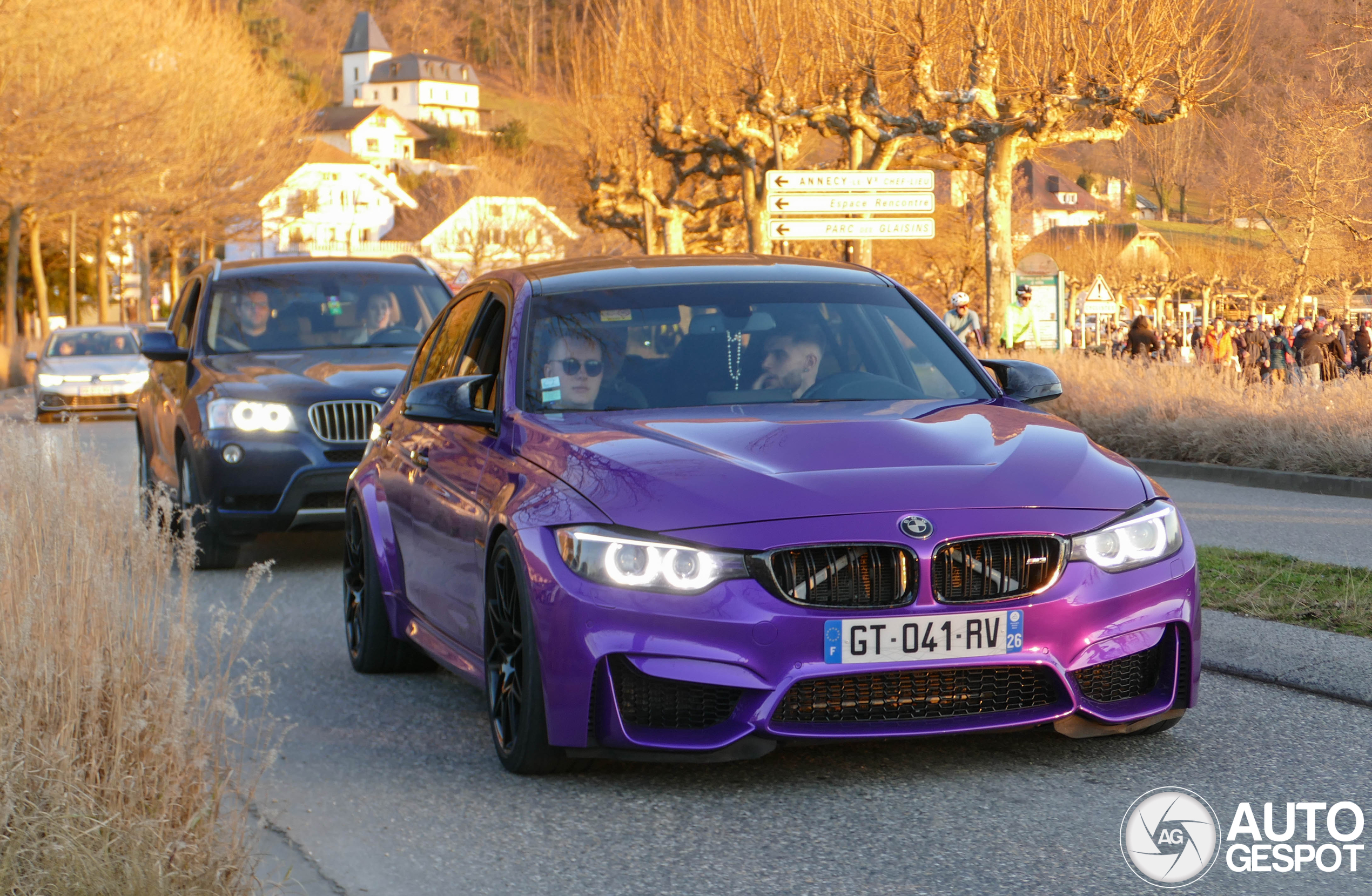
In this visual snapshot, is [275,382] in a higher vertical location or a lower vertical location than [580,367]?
lower

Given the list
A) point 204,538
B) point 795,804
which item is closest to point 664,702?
point 795,804

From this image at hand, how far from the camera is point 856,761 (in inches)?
217

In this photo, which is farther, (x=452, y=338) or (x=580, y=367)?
(x=452, y=338)

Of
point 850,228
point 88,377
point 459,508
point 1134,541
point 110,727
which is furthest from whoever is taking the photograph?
point 88,377

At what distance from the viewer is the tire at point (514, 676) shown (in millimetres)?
5184

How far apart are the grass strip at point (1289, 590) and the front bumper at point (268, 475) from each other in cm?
488

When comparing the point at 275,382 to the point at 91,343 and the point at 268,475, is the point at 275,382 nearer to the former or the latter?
the point at 268,475

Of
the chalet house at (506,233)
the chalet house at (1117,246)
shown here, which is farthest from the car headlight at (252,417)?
the chalet house at (1117,246)

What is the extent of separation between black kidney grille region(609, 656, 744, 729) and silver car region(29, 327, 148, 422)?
26070 millimetres

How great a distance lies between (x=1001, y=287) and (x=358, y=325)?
20.7m

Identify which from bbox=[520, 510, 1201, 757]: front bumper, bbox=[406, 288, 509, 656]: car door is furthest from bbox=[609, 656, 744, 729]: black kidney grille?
bbox=[406, 288, 509, 656]: car door

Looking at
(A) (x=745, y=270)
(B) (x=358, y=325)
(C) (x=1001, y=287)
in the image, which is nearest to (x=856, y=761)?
(A) (x=745, y=270)

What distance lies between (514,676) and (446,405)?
1.09m

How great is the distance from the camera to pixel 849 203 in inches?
985
